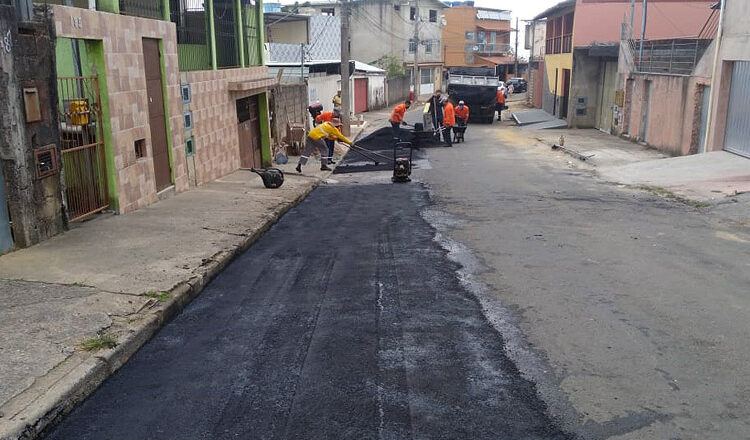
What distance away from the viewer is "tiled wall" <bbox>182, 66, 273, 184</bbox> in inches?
555

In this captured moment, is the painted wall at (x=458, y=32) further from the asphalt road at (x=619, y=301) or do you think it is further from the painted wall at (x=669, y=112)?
the asphalt road at (x=619, y=301)

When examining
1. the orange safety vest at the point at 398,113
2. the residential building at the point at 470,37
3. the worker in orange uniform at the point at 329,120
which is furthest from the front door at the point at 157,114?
the residential building at the point at 470,37

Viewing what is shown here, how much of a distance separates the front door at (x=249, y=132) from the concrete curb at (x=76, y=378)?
10465mm

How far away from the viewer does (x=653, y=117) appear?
2280 cm

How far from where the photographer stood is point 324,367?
533 cm

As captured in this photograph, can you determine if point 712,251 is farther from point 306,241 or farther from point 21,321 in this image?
point 21,321

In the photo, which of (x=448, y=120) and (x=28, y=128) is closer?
(x=28, y=128)

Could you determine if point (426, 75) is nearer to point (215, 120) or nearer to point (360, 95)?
point (360, 95)

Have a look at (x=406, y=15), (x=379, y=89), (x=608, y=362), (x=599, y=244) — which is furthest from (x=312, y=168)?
(x=406, y=15)

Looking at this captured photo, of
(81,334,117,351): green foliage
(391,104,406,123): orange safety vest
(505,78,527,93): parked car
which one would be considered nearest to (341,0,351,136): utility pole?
(391,104,406,123): orange safety vest

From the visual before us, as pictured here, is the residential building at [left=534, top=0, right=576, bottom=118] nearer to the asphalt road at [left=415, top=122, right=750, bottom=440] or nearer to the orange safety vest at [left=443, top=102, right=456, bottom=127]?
the orange safety vest at [left=443, top=102, right=456, bottom=127]

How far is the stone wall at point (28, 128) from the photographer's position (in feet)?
25.7

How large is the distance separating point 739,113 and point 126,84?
14.5 meters

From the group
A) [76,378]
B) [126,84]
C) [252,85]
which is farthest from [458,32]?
[76,378]
